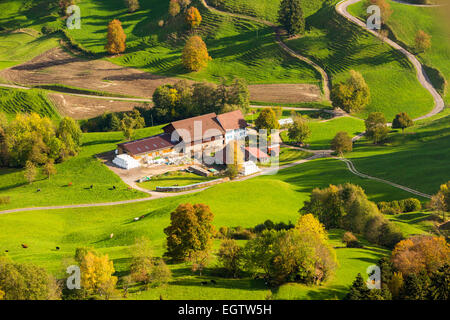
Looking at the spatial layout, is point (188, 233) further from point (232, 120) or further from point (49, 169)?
point (232, 120)

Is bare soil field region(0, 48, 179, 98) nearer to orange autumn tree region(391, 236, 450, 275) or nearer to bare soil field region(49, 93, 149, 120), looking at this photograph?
bare soil field region(49, 93, 149, 120)

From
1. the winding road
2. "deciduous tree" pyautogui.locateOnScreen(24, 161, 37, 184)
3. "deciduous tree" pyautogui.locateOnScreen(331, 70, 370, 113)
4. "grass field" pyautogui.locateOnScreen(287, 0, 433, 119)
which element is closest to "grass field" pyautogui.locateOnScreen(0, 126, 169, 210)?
"deciduous tree" pyautogui.locateOnScreen(24, 161, 37, 184)

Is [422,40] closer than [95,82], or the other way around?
[422,40]

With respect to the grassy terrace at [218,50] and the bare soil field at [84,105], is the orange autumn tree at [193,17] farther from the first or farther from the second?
the bare soil field at [84,105]

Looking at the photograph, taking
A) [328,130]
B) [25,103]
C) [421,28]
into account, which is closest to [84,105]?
[25,103]

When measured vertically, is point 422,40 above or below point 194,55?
above

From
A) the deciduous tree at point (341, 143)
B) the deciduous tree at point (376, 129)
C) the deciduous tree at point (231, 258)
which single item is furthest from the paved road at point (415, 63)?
the deciduous tree at point (231, 258)
